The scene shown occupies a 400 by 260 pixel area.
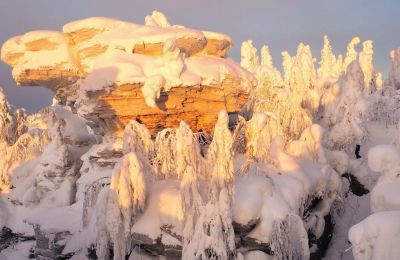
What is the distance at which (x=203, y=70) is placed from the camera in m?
13.2

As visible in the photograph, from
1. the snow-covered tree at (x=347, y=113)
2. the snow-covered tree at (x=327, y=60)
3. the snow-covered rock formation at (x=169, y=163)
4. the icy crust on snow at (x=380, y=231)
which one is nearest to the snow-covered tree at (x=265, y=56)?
the snow-covered tree at (x=327, y=60)

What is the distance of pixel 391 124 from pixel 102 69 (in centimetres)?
2607

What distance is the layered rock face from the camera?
1256 cm

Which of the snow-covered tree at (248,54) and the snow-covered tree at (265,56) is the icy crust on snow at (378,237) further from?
the snow-covered tree at (265,56)

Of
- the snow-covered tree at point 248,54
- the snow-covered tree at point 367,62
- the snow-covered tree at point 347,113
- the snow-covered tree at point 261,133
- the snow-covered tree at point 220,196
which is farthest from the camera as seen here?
the snow-covered tree at point 367,62

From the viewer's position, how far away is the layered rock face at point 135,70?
1256cm

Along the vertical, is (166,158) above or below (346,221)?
above

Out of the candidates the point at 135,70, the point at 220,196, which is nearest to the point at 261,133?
the point at 220,196

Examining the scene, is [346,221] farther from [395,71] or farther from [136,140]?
[395,71]

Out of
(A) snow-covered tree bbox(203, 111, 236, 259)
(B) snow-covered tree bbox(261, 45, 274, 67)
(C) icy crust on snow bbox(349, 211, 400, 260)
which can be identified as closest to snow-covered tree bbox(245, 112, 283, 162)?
(A) snow-covered tree bbox(203, 111, 236, 259)

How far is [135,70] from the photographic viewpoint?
1255cm

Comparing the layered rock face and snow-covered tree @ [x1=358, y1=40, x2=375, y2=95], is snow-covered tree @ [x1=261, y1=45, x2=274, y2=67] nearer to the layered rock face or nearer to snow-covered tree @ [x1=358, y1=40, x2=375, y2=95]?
snow-covered tree @ [x1=358, y1=40, x2=375, y2=95]

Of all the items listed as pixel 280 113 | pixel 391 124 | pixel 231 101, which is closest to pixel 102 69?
pixel 231 101

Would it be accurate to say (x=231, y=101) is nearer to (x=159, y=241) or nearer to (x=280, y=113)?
(x=280, y=113)
